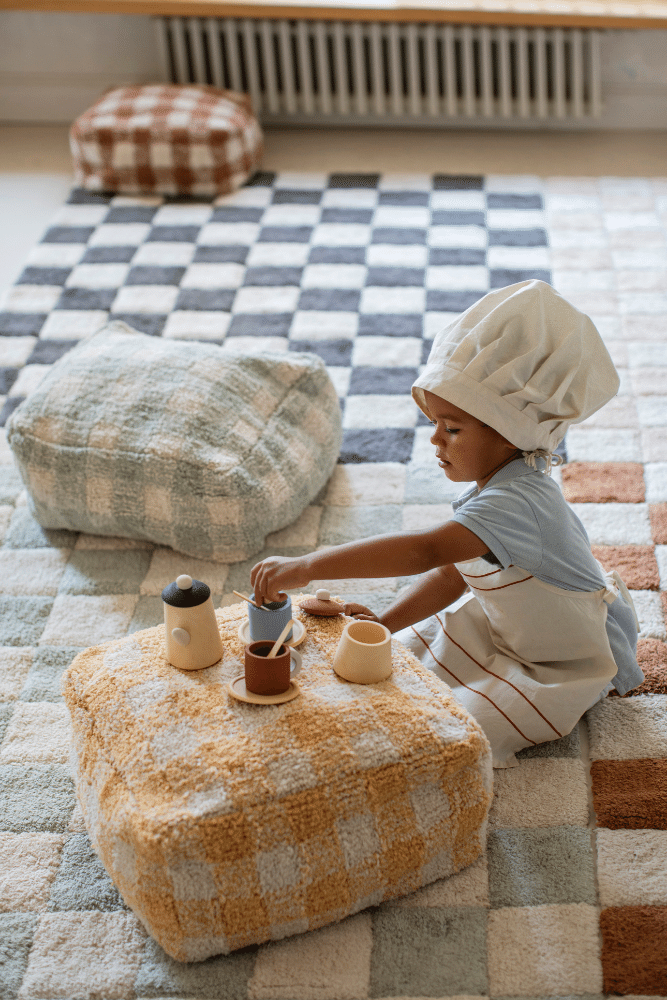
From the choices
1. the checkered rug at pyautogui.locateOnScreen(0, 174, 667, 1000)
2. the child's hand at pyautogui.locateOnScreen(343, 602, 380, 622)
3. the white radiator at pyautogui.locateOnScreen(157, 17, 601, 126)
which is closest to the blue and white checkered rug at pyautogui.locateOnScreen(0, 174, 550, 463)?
the checkered rug at pyautogui.locateOnScreen(0, 174, 667, 1000)

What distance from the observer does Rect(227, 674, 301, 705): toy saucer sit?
122 centimetres

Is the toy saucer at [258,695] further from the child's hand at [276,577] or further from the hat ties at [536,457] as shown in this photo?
the hat ties at [536,457]

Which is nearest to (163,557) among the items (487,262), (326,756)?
(326,756)

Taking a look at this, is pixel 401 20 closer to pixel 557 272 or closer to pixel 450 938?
A: pixel 557 272

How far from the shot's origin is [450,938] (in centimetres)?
122

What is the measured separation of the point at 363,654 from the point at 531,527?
28cm

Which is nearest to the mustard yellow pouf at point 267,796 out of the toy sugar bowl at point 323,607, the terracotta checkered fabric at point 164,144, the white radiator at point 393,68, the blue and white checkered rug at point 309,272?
the toy sugar bowl at point 323,607

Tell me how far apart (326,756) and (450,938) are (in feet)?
0.96

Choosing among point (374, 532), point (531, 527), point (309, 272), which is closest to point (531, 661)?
point (531, 527)

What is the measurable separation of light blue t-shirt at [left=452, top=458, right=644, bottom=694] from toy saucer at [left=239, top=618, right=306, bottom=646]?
0.84ft

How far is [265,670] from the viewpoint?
121 centimetres

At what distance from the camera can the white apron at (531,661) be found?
1.38 metres

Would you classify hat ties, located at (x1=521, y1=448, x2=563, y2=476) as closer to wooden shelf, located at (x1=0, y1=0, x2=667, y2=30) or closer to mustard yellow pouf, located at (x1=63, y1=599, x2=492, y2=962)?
mustard yellow pouf, located at (x1=63, y1=599, x2=492, y2=962)

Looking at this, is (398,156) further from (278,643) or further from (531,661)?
(278,643)
